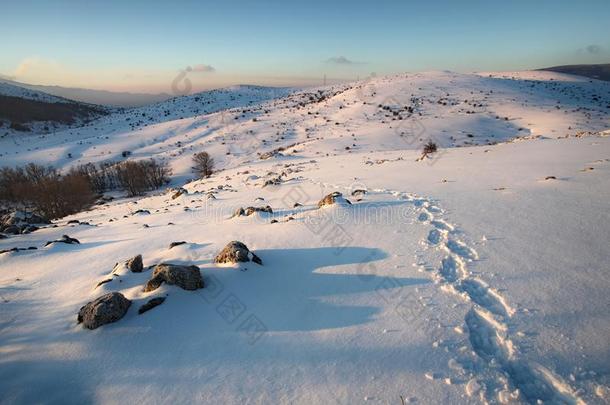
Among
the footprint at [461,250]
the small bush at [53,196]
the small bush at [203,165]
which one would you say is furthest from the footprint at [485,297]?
the small bush at [203,165]

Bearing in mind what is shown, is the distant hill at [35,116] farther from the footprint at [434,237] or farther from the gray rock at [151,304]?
the footprint at [434,237]

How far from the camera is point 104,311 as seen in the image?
527 centimetres

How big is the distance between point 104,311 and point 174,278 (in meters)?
1.25

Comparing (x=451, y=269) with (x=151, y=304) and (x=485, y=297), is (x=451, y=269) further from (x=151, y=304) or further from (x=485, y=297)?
(x=151, y=304)

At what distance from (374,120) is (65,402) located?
172 feet

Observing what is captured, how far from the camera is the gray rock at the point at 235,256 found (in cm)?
683

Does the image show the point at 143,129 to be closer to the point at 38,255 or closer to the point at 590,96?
the point at 38,255

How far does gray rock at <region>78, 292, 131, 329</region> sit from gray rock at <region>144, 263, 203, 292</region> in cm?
61

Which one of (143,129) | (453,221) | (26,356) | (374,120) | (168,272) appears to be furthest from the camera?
(143,129)

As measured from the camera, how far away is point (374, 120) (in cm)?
5128

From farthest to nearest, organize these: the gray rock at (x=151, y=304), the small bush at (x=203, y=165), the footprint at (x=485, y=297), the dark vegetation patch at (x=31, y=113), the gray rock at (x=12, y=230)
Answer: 1. the dark vegetation patch at (x=31, y=113)
2. the small bush at (x=203, y=165)
3. the gray rock at (x=12, y=230)
4. the gray rock at (x=151, y=304)
5. the footprint at (x=485, y=297)

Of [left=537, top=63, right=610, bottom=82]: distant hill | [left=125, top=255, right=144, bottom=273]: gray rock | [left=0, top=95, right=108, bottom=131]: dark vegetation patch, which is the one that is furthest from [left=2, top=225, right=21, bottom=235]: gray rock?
[left=537, top=63, right=610, bottom=82]: distant hill

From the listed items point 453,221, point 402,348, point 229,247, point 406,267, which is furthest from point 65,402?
point 453,221

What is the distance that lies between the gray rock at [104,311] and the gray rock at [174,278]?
1.99ft
